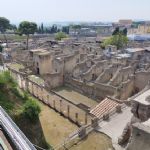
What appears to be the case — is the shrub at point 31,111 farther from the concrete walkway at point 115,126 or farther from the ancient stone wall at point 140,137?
the ancient stone wall at point 140,137

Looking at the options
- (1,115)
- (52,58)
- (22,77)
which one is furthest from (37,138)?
(52,58)

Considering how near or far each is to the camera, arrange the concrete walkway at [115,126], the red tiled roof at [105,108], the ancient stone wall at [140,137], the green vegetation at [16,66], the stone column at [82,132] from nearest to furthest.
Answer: the ancient stone wall at [140,137]
the stone column at [82,132]
the concrete walkway at [115,126]
the red tiled roof at [105,108]
the green vegetation at [16,66]

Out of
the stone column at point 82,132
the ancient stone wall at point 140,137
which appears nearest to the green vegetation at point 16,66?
A: the stone column at point 82,132

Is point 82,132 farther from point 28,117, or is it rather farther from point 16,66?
point 16,66

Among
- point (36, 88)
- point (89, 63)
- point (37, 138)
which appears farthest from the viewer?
point (89, 63)

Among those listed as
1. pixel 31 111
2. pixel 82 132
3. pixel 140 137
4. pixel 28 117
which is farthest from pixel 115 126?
pixel 28 117

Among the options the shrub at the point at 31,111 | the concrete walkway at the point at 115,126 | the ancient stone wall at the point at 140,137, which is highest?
the ancient stone wall at the point at 140,137

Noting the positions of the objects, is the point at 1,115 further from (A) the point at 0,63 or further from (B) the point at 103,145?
(A) the point at 0,63

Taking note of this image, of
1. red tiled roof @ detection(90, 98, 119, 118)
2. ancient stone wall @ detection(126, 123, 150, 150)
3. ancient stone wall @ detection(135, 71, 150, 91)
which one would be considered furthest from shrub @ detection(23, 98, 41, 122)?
ancient stone wall @ detection(135, 71, 150, 91)
